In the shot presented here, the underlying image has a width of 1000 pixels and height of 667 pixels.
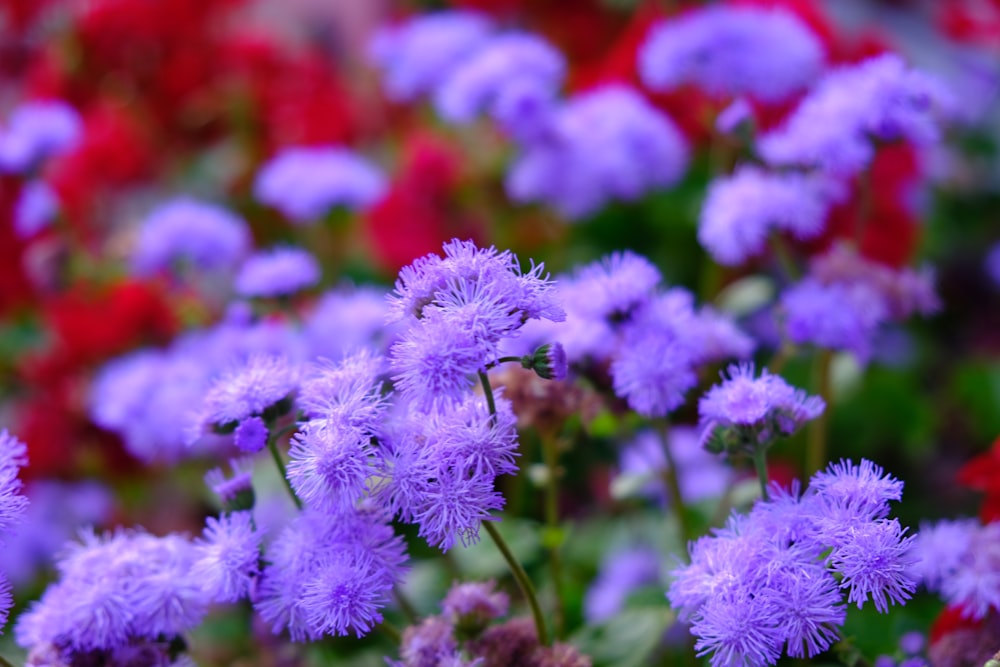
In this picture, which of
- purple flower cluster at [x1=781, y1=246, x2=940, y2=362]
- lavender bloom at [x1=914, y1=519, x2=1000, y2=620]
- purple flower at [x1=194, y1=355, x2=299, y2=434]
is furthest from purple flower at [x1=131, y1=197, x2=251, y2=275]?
lavender bloom at [x1=914, y1=519, x2=1000, y2=620]

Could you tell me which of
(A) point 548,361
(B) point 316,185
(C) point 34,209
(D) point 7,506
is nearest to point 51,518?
(C) point 34,209

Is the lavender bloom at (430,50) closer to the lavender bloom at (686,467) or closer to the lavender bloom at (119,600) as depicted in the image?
the lavender bloom at (686,467)

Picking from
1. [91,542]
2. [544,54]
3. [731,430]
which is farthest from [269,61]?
[731,430]

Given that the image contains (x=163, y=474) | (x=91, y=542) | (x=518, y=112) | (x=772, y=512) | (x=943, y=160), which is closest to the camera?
(x=772, y=512)

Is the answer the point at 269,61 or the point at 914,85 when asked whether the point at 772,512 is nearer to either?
the point at 914,85

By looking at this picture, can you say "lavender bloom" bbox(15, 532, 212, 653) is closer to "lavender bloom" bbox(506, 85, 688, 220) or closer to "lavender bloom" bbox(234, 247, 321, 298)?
"lavender bloom" bbox(234, 247, 321, 298)

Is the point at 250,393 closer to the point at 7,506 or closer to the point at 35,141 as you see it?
the point at 7,506
